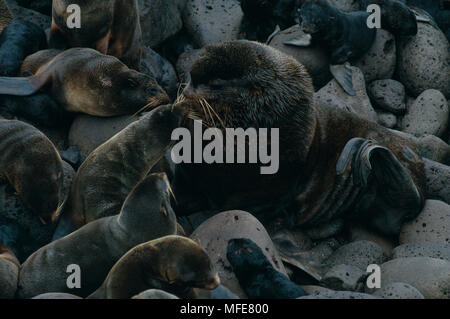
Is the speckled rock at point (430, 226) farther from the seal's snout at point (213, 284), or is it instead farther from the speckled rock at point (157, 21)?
the speckled rock at point (157, 21)

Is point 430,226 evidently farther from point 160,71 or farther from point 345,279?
point 160,71

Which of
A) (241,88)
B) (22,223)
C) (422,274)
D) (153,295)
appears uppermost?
(241,88)

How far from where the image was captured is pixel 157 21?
Result: 8.48 meters

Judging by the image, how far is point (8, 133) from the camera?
6371mm

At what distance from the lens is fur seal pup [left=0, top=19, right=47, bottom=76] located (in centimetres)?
767

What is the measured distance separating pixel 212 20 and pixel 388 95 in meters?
2.04

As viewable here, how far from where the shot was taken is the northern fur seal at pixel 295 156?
6.11 meters

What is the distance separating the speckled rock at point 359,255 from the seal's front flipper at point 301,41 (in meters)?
2.70

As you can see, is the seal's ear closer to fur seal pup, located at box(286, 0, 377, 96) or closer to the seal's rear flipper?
fur seal pup, located at box(286, 0, 377, 96)

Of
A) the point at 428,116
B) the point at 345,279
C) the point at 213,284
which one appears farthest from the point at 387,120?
the point at 213,284

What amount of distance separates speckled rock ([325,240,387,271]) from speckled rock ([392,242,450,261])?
133 mm

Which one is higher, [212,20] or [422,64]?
[212,20]

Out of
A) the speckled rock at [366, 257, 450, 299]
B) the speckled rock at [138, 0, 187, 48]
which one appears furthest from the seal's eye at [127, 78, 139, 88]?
the speckled rock at [366, 257, 450, 299]
